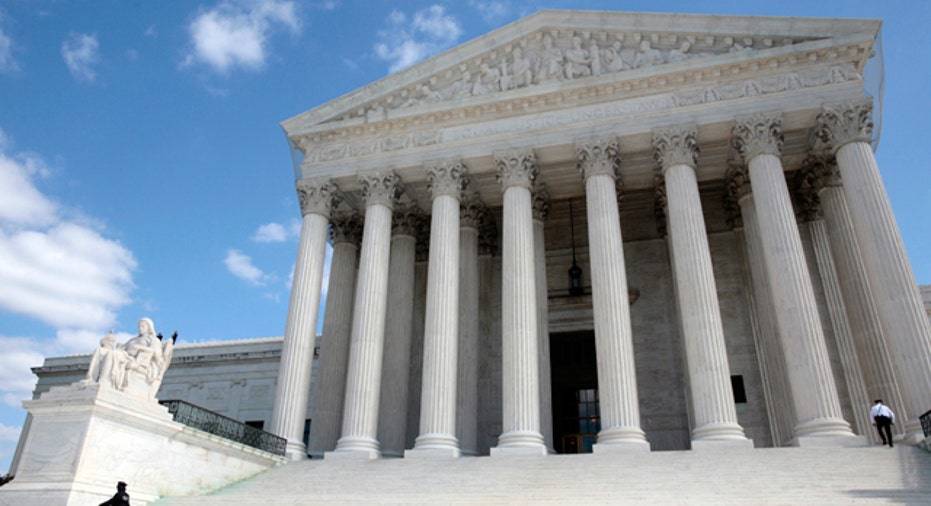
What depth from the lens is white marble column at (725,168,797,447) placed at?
75.7 feet

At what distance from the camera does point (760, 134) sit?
73.8 feet

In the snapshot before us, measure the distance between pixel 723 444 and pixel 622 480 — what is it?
13.8 feet

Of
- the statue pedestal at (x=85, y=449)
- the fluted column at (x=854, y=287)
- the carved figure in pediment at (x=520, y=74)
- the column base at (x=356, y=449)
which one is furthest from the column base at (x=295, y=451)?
the fluted column at (x=854, y=287)

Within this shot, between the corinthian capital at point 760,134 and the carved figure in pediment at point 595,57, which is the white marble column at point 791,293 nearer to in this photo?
the corinthian capital at point 760,134

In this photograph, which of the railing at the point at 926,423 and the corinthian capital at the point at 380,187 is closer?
the railing at the point at 926,423

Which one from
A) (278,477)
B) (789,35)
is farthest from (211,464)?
(789,35)

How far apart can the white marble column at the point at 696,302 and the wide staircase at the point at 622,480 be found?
1.28 meters

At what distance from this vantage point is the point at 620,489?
1504 cm

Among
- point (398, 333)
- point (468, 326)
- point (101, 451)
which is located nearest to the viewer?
point (101, 451)

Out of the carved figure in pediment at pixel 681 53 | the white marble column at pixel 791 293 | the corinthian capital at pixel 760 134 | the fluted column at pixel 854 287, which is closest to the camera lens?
the white marble column at pixel 791 293

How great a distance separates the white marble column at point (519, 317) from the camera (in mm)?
20484

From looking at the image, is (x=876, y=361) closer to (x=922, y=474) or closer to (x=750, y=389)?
(x=750, y=389)

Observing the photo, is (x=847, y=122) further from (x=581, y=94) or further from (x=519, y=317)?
(x=519, y=317)

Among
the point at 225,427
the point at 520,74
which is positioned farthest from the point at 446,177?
the point at 225,427
